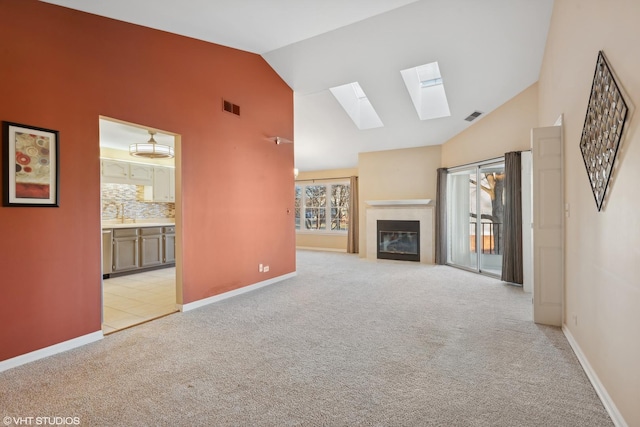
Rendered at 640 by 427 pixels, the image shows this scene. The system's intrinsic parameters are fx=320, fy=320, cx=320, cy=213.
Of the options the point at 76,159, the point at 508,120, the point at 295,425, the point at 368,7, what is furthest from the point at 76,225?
the point at 508,120

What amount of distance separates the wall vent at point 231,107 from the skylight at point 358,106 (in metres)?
2.36

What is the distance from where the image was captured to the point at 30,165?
2.65 m

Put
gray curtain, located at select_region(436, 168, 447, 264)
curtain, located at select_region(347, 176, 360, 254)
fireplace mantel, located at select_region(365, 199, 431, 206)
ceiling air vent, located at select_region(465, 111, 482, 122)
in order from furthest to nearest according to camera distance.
Result: 1. curtain, located at select_region(347, 176, 360, 254)
2. fireplace mantel, located at select_region(365, 199, 431, 206)
3. gray curtain, located at select_region(436, 168, 447, 264)
4. ceiling air vent, located at select_region(465, 111, 482, 122)

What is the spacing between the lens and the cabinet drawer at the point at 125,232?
18.9ft

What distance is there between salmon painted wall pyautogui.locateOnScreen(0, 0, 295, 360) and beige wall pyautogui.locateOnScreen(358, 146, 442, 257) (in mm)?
3531

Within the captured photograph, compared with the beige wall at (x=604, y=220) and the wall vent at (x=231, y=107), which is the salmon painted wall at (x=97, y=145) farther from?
the beige wall at (x=604, y=220)

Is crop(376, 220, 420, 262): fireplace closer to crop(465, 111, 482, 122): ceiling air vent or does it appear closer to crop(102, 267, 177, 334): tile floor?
crop(465, 111, 482, 122): ceiling air vent

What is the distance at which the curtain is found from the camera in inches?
344

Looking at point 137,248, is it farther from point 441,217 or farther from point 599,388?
point 599,388

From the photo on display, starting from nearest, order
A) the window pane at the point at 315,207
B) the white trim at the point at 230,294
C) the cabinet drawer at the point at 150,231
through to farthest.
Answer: the white trim at the point at 230,294 < the cabinet drawer at the point at 150,231 < the window pane at the point at 315,207

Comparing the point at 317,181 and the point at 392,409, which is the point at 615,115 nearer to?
the point at 392,409

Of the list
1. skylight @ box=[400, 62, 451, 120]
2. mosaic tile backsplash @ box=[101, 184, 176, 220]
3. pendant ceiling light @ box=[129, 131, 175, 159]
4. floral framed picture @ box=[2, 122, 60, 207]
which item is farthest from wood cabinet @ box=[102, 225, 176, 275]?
skylight @ box=[400, 62, 451, 120]

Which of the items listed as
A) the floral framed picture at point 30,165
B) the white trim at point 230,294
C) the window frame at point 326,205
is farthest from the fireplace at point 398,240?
the floral framed picture at point 30,165

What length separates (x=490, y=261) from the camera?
6207mm
